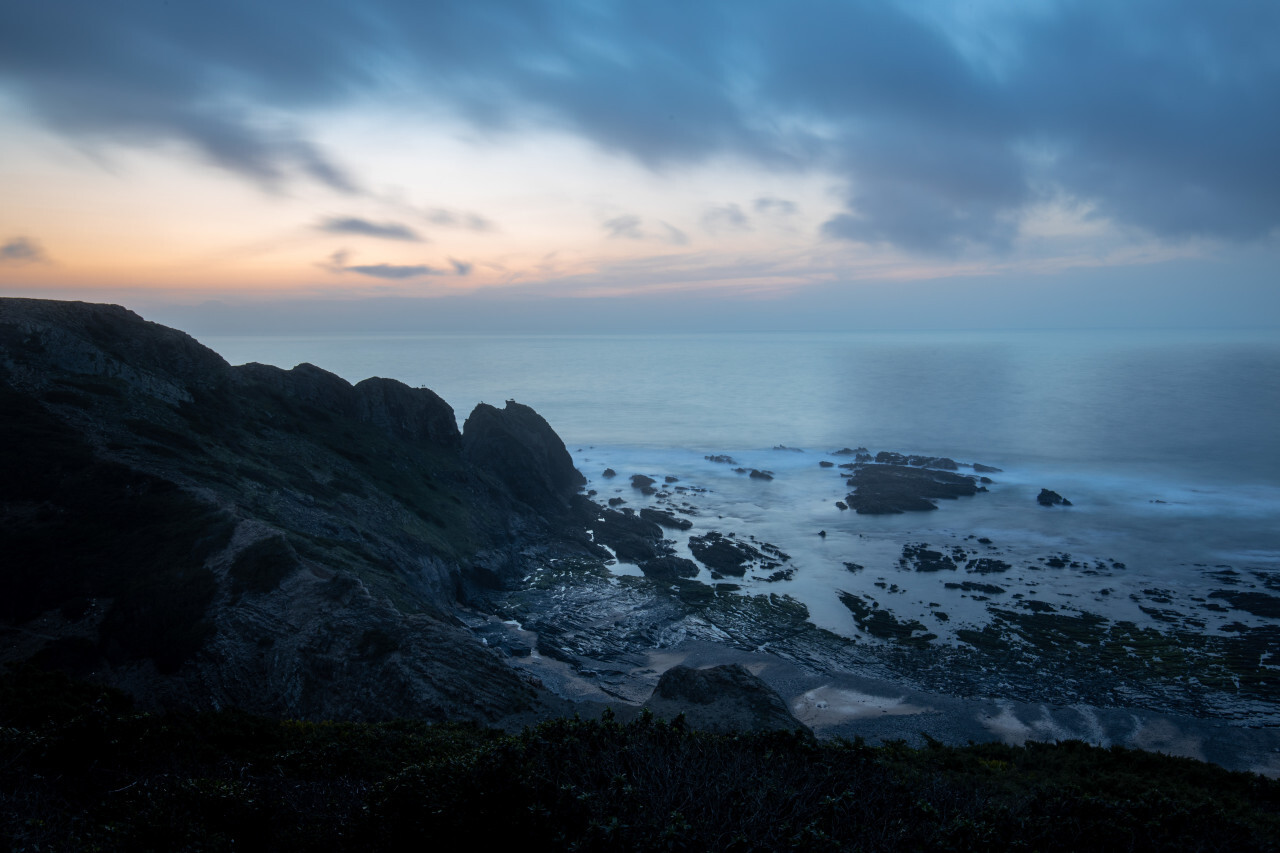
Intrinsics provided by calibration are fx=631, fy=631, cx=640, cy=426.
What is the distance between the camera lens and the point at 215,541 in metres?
30.5

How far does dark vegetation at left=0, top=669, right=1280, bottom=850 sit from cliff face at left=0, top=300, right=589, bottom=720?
5.26m

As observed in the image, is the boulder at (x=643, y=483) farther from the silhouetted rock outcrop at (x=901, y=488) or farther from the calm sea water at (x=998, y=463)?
the silhouetted rock outcrop at (x=901, y=488)

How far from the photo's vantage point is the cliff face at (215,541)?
85.3 ft

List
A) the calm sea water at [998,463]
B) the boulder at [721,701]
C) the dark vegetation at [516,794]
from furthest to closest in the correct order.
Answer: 1. the calm sea water at [998,463]
2. the boulder at [721,701]
3. the dark vegetation at [516,794]

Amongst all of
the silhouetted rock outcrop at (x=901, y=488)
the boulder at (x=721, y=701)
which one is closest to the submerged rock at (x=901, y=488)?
the silhouetted rock outcrop at (x=901, y=488)

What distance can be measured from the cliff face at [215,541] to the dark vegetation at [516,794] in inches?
207

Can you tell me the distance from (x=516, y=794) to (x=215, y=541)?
2380 cm

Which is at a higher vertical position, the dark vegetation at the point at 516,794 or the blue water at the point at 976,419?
the blue water at the point at 976,419

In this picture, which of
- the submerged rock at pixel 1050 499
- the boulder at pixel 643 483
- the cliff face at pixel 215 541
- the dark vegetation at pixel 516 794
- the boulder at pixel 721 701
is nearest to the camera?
the dark vegetation at pixel 516 794

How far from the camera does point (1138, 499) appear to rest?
76.9m

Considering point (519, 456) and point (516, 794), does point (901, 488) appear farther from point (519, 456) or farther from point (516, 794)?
point (516, 794)

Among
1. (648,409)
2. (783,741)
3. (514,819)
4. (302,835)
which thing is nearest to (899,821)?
(783,741)

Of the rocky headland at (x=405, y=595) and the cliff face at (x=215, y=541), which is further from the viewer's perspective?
the rocky headland at (x=405, y=595)

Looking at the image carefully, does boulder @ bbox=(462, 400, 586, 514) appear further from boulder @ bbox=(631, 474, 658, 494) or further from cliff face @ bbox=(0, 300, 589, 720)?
cliff face @ bbox=(0, 300, 589, 720)
